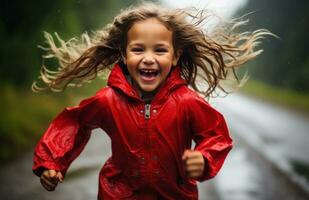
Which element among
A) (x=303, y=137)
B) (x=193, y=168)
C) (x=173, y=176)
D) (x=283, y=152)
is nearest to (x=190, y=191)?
(x=173, y=176)

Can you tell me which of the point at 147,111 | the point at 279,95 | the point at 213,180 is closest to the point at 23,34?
the point at 213,180

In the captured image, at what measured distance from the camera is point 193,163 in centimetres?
332

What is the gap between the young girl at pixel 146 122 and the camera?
3.74 meters

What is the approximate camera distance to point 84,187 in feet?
23.8

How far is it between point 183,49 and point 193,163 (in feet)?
3.89

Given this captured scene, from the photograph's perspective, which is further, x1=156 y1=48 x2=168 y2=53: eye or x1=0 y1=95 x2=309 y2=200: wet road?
x1=0 y1=95 x2=309 y2=200: wet road

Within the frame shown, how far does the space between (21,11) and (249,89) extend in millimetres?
24336

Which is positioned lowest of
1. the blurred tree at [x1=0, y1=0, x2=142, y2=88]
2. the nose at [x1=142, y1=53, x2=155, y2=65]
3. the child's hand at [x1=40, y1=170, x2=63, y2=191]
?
the blurred tree at [x1=0, y1=0, x2=142, y2=88]

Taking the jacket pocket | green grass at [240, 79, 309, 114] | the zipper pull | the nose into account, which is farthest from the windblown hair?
green grass at [240, 79, 309, 114]

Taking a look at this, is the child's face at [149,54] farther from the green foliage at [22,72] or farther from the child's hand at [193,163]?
the green foliage at [22,72]

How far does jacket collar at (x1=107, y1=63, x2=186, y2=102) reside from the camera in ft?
12.5

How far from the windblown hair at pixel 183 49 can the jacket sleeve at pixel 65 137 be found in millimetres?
587

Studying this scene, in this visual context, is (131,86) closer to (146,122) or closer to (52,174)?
(146,122)

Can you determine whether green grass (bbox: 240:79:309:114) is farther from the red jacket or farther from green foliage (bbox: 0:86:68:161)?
the red jacket
